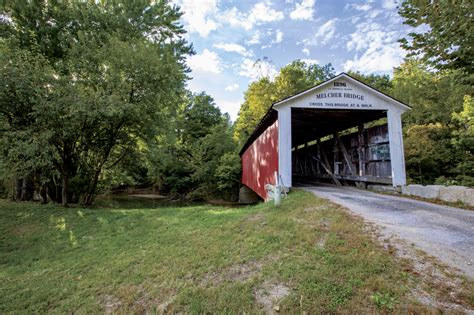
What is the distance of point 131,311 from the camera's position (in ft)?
8.87

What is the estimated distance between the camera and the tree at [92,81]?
827cm

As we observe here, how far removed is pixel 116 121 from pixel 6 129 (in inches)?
134

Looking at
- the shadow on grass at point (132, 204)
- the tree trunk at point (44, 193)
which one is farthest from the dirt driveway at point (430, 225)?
the tree trunk at point (44, 193)

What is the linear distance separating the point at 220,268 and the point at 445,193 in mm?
5945

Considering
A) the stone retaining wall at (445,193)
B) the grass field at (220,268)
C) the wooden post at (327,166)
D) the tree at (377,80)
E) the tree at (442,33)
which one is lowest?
the grass field at (220,268)

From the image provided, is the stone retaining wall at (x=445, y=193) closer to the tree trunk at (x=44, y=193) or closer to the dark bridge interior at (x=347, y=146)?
the dark bridge interior at (x=347, y=146)

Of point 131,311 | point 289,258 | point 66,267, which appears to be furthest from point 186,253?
point 66,267

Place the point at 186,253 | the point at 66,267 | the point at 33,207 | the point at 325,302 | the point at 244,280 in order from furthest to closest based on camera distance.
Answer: the point at 33,207, the point at 66,267, the point at 186,253, the point at 244,280, the point at 325,302

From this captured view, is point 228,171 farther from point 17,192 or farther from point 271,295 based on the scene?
point 271,295

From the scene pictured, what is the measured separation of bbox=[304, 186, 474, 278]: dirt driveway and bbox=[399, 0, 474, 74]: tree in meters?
3.46

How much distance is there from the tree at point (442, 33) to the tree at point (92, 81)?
872 centimetres

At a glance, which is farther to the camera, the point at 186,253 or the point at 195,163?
the point at 195,163

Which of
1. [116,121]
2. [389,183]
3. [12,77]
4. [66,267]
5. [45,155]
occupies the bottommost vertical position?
[66,267]

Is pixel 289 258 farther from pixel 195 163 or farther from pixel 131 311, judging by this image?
pixel 195 163
